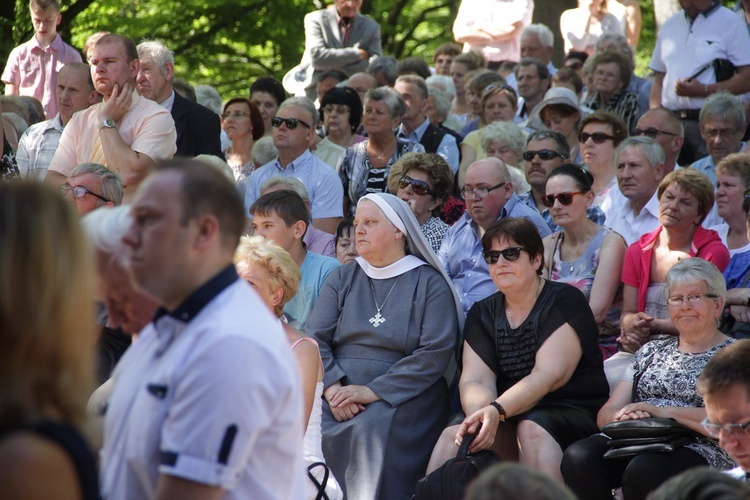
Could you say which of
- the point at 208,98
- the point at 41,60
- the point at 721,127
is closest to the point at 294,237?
the point at 721,127

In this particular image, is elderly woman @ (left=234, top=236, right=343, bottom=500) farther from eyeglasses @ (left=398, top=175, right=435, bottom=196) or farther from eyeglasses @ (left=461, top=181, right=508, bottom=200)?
eyeglasses @ (left=398, top=175, right=435, bottom=196)

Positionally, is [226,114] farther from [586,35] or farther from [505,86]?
[586,35]

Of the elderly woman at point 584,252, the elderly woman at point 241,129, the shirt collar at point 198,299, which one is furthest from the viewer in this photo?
the elderly woman at point 241,129

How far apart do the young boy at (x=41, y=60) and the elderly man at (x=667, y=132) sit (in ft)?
19.2

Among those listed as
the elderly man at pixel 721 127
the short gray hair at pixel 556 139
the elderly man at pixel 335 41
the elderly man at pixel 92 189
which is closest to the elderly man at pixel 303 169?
the short gray hair at pixel 556 139

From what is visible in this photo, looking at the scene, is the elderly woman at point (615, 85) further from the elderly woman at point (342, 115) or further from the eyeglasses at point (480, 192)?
the eyeglasses at point (480, 192)

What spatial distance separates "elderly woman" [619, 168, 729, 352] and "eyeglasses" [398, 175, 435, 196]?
1.65 metres

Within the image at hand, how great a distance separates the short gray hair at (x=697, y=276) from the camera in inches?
205

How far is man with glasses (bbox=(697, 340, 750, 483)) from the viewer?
3471 millimetres

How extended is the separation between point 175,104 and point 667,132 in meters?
3.91

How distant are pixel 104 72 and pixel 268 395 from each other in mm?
4847

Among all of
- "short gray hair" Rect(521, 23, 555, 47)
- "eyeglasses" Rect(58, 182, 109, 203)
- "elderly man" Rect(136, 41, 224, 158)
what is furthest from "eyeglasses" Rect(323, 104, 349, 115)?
"eyeglasses" Rect(58, 182, 109, 203)

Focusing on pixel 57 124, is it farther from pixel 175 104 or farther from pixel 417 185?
pixel 417 185

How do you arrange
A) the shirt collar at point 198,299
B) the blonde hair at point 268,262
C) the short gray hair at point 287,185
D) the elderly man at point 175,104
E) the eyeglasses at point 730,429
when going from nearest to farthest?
1. the shirt collar at point 198,299
2. the eyeglasses at point 730,429
3. the blonde hair at point 268,262
4. the short gray hair at point 287,185
5. the elderly man at point 175,104
